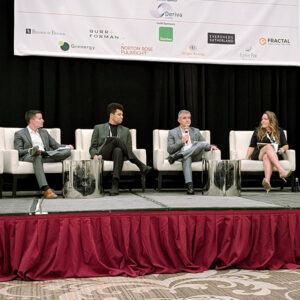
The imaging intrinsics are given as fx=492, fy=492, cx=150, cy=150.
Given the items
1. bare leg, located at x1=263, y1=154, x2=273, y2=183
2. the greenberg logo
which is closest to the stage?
bare leg, located at x1=263, y1=154, x2=273, y2=183

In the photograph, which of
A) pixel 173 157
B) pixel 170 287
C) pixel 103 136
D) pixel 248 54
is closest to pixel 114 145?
pixel 103 136

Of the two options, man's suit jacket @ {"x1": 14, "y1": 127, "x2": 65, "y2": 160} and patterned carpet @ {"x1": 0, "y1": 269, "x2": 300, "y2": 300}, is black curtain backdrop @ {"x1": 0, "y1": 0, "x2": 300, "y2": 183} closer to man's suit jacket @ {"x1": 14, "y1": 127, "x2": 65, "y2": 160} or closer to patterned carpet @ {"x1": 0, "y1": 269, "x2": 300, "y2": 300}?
man's suit jacket @ {"x1": 14, "y1": 127, "x2": 65, "y2": 160}

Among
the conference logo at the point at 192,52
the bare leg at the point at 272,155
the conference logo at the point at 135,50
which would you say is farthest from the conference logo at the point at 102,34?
the bare leg at the point at 272,155

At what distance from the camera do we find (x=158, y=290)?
2283 mm

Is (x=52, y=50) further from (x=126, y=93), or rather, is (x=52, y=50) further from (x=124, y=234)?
(x=124, y=234)

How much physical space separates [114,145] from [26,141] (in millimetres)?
795

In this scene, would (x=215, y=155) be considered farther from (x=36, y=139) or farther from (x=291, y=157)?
(x=36, y=139)

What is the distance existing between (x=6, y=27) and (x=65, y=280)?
3465mm

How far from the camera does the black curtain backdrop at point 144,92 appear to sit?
5.19m

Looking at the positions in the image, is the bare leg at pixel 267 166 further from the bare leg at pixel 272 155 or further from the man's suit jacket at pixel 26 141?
the man's suit jacket at pixel 26 141

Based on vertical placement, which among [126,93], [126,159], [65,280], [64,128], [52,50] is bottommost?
[65,280]

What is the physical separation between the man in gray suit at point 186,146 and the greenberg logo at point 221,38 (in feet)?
3.56

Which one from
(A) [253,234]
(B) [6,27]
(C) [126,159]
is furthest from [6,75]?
(A) [253,234]

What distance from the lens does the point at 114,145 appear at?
14.3 feet
